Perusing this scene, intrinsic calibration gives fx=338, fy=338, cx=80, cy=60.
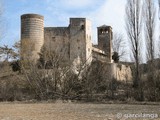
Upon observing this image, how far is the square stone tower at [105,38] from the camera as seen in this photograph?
232ft

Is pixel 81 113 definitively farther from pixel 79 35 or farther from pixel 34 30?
pixel 79 35

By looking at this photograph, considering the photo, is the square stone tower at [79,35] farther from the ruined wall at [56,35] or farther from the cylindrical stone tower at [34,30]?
the cylindrical stone tower at [34,30]

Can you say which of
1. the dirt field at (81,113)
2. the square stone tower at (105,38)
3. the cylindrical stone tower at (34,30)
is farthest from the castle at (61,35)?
the dirt field at (81,113)

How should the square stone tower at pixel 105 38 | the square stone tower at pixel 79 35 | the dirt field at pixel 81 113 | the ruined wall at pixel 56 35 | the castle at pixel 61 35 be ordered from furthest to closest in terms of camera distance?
1. the square stone tower at pixel 105 38
2. the square stone tower at pixel 79 35
3. the castle at pixel 61 35
4. the ruined wall at pixel 56 35
5. the dirt field at pixel 81 113

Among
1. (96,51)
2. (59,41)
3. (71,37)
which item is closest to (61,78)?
(59,41)

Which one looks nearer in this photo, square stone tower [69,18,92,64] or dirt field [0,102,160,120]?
dirt field [0,102,160,120]

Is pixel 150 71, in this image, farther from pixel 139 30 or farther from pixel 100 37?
pixel 100 37

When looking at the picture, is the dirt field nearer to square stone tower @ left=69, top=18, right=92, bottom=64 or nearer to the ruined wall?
the ruined wall

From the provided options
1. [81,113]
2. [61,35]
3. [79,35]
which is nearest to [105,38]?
[79,35]

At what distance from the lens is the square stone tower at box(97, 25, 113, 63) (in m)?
70.6

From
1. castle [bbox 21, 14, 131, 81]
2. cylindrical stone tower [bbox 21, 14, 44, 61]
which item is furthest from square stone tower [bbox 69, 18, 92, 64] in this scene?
cylindrical stone tower [bbox 21, 14, 44, 61]

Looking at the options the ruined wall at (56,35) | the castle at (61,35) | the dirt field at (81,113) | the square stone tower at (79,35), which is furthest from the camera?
the square stone tower at (79,35)

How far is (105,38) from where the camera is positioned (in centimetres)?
7188

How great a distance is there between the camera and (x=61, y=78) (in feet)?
95.8
